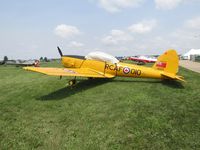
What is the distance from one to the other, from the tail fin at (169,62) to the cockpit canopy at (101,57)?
101 inches

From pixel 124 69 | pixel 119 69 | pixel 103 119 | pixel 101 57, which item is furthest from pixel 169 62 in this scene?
pixel 103 119

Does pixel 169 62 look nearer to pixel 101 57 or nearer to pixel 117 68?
pixel 117 68

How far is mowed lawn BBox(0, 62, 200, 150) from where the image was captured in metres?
4.74

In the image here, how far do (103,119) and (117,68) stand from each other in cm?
621

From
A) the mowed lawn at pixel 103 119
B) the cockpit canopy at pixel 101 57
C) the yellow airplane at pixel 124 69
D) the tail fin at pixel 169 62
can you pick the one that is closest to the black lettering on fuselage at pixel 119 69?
the yellow airplane at pixel 124 69

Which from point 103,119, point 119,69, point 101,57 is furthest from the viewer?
point 101,57

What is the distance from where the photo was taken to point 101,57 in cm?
1248

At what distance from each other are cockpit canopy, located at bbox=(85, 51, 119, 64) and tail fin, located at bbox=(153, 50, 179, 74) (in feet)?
8.43

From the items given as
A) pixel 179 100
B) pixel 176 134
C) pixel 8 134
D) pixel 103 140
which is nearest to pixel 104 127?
pixel 103 140

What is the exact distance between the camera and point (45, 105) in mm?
7707

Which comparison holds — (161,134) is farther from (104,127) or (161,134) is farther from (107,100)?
(107,100)

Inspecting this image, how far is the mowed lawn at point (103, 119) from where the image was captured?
4738mm

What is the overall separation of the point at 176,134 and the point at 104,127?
1.83 m

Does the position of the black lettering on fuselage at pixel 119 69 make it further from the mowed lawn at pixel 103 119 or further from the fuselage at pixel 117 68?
the mowed lawn at pixel 103 119
